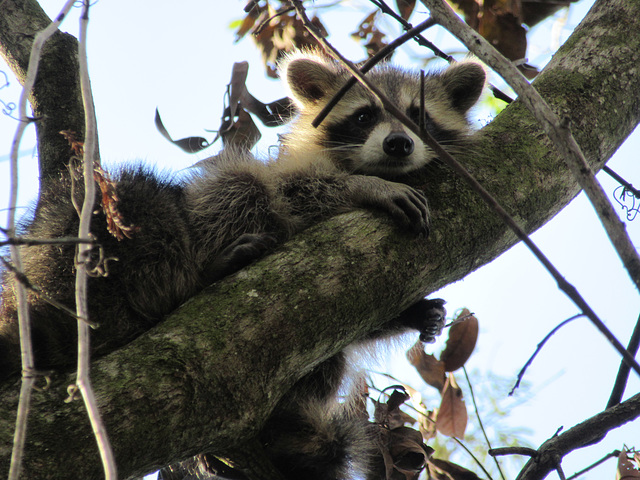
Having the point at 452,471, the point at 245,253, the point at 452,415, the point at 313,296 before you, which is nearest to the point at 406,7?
the point at 245,253

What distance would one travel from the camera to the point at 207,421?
150cm

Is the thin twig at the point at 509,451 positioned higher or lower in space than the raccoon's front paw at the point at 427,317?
lower

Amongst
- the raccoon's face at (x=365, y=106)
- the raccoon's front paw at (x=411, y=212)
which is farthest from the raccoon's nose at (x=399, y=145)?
the raccoon's front paw at (x=411, y=212)

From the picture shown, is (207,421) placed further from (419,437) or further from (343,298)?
(419,437)

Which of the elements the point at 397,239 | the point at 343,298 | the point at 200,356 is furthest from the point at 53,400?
the point at 397,239

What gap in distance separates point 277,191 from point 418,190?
2.49 ft

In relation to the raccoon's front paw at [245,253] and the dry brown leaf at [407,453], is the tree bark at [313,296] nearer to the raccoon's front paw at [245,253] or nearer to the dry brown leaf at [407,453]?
the raccoon's front paw at [245,253]

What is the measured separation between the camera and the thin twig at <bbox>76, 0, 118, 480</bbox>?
1052 millimetres

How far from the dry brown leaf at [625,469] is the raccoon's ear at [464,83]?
6.84ft

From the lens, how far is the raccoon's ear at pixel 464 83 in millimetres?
3463

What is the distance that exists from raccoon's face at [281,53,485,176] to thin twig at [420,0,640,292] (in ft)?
4.50

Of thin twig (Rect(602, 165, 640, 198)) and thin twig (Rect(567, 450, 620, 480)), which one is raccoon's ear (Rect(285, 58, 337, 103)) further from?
thin twig (Rect(567, 450, 620, 480))

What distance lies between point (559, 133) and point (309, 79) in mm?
2412

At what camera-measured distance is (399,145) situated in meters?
2.79
